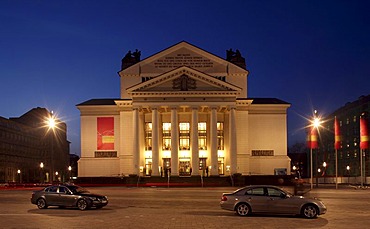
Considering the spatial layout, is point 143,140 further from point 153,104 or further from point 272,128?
point 272,128

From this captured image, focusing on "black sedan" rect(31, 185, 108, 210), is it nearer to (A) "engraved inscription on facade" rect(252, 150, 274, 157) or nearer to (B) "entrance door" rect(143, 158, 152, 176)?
(B) "entrance door" rect(143, 158, 152, 176)

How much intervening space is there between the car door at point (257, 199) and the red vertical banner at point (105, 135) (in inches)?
2380

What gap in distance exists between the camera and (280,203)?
2455 cm

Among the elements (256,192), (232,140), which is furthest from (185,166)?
(256,192)

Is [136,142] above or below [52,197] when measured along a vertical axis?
above

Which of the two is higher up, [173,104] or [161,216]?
[173,104]

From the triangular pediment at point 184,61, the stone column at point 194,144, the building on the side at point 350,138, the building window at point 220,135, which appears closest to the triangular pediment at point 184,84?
the stone column at point 194,144

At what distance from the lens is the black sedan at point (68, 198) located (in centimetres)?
2888

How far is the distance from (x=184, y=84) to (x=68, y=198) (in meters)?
49.6

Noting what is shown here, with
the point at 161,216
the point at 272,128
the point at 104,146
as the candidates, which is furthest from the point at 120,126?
the point at 161,216

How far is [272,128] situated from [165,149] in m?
18.0

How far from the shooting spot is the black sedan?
28.9m

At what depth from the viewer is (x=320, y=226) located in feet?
68.8

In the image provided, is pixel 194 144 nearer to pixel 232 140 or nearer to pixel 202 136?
pixel 232 140
